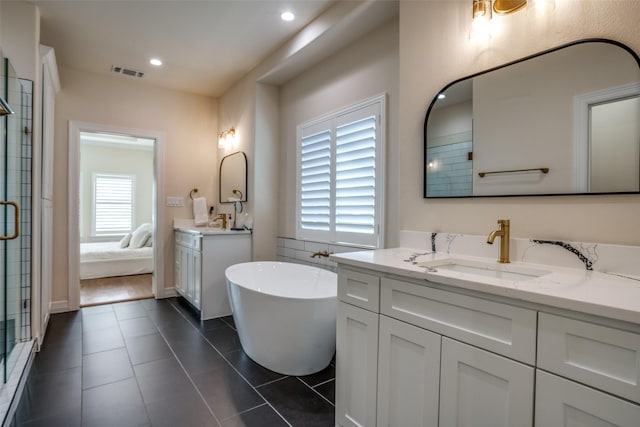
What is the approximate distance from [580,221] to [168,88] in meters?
4.60

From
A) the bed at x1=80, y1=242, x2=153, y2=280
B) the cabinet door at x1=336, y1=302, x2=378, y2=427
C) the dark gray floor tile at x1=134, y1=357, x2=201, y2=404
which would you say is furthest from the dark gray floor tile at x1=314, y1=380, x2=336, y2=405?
the bed at x1=80, y1=242, x2=153, y2=280

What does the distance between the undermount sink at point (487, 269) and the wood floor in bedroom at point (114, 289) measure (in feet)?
13.1

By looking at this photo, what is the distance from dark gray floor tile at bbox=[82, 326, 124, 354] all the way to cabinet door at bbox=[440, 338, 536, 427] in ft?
8.89

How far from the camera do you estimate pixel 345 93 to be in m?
2.91

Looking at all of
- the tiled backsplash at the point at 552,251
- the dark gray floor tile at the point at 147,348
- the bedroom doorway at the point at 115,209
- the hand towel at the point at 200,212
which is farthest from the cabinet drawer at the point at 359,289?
the bedroom doorway at the point at 115,209

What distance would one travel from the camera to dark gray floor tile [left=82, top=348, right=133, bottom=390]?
7.16 feet

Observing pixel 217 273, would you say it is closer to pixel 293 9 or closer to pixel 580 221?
pixel 293 9

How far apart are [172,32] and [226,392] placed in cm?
303

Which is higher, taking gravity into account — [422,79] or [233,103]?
[233,103]

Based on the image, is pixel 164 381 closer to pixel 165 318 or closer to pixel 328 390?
pixel 328 390

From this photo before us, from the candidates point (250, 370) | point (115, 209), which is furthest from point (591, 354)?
point (115, 209)

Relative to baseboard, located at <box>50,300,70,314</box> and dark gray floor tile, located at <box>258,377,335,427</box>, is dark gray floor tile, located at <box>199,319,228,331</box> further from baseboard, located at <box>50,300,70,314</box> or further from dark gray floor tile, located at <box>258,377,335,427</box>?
baseboard, located at <box>50,300,70,314</box>

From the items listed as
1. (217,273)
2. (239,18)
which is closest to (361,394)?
(217,273)

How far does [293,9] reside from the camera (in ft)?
8.57
